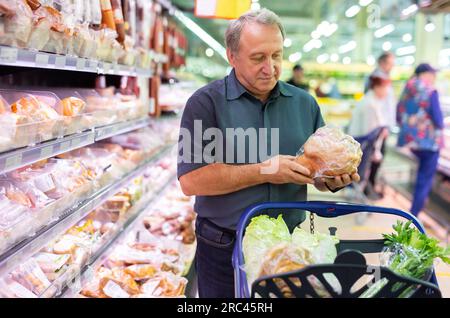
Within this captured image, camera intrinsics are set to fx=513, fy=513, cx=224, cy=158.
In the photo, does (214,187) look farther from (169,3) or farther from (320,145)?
(169,3)

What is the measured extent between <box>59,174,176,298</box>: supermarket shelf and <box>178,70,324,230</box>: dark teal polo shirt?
2.42 feet

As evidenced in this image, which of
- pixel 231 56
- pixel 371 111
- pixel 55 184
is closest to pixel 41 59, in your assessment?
pixel 55 184

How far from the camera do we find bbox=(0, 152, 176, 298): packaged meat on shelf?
2.13 meters

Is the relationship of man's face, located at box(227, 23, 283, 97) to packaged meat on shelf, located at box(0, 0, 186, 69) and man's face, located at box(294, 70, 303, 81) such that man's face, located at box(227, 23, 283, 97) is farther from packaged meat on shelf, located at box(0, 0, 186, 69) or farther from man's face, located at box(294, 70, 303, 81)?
man's face, located at box(294, 70, 303, 81)

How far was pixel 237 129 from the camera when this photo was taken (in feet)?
7.00

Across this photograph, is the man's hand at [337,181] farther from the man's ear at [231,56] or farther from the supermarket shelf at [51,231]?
the supermarket shelf at [51,231]

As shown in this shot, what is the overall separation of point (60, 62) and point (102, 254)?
115 centimetres

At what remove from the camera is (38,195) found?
225 cm

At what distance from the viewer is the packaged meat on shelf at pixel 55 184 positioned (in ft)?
6.54

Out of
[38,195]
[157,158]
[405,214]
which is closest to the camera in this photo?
[405,214]

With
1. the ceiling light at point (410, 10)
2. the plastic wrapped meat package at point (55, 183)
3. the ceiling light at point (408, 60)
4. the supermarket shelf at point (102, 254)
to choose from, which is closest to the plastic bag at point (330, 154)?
the plastic wrapped meat package at point (55, 183)

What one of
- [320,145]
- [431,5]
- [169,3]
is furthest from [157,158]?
[431,5]

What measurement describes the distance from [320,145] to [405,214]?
1.20 feet

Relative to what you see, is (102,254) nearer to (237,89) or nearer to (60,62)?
(60,62)
